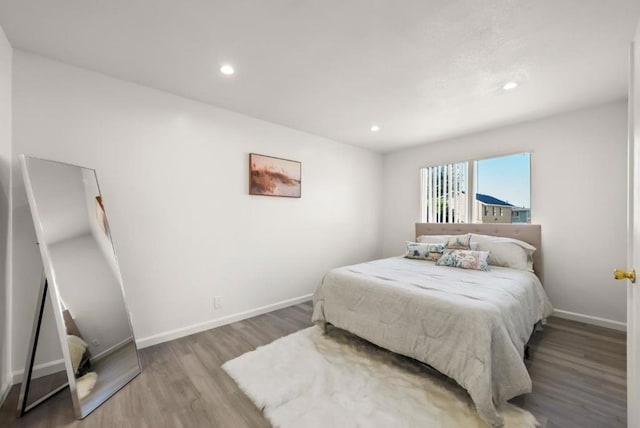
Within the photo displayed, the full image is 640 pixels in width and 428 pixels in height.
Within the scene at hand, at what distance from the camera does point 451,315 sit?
5.74 ft

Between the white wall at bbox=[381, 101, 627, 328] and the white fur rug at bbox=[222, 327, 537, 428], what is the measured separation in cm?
223

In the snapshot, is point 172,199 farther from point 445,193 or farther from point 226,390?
point 445,193

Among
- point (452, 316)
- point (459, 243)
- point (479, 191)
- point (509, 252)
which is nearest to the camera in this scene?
point (452, 316)

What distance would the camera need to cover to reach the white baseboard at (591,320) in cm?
270

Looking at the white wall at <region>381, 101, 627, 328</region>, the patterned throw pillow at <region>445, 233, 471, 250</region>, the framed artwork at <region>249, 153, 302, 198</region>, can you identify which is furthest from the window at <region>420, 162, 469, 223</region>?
the framed artwork at <region>249, 153, 302, 198</region>

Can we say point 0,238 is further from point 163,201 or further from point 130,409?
point 130,409

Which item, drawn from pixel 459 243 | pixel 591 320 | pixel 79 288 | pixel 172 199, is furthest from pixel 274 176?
pixel 591 320

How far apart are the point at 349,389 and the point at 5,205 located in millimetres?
2727

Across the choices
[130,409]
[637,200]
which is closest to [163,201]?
[130,409]

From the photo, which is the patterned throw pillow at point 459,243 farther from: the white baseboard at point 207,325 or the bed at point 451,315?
the white baseboard at point 207,325

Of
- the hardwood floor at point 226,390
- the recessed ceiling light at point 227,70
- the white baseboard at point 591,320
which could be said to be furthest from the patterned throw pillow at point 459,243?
the recessed ceiling light at point 227,70

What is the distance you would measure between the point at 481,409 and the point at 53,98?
370cm

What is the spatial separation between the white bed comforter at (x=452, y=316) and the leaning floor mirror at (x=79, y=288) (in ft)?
5.51

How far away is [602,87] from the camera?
242 centimetres
